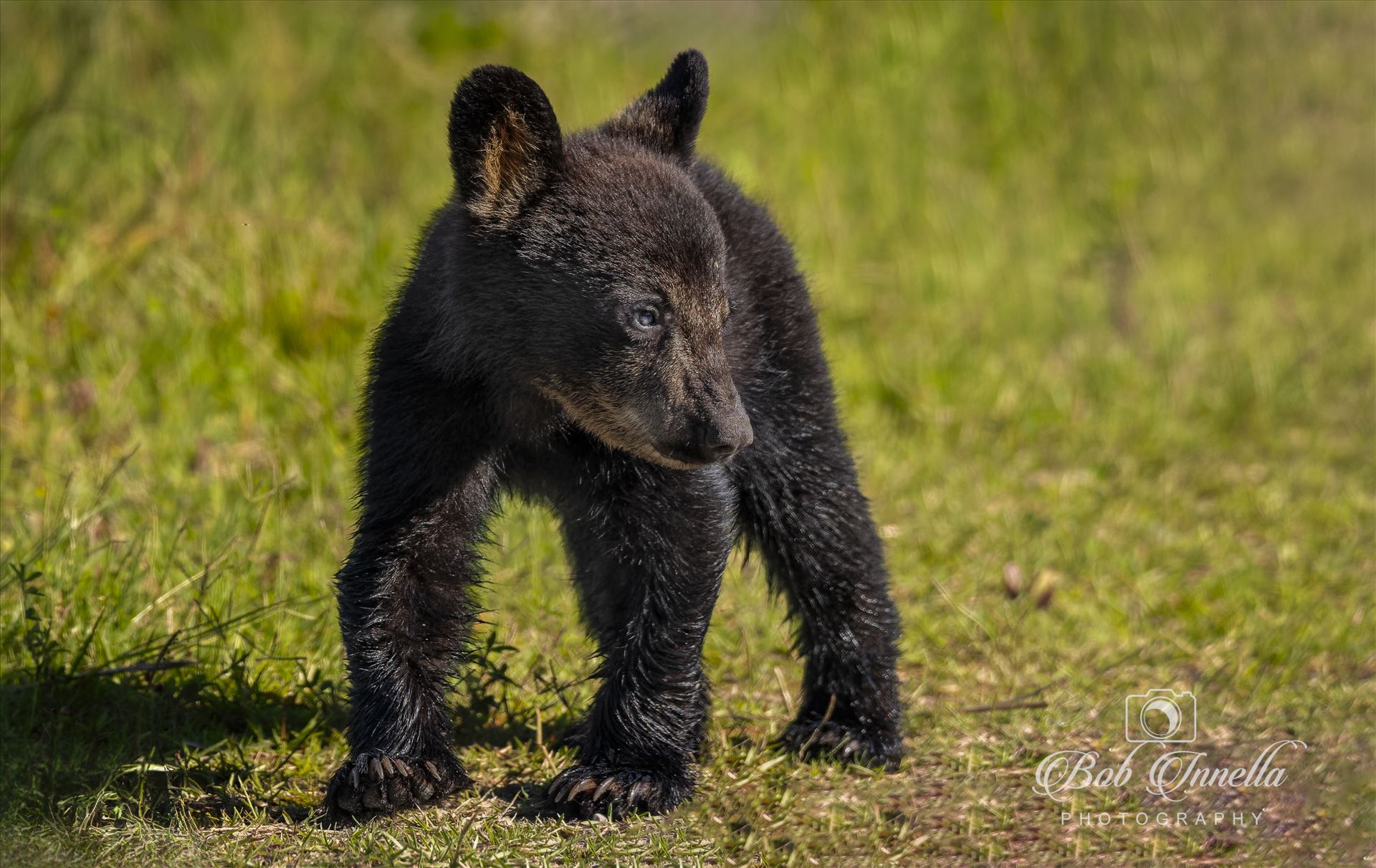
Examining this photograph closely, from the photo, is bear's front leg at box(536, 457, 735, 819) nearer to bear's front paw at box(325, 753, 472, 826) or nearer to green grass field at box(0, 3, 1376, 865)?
green grass field at box(0, 3, 1376, 865)

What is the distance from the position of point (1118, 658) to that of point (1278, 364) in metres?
3.14

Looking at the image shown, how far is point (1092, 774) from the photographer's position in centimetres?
391

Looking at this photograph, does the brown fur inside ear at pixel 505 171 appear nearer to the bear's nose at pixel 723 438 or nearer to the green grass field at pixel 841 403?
the bear's nose at pixel 723 438

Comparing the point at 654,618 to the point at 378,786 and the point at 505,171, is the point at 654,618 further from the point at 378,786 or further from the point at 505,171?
the point at 505,171

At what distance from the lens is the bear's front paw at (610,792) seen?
354 centimetres

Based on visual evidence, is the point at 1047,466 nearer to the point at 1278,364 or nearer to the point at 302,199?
the point at 1278,364

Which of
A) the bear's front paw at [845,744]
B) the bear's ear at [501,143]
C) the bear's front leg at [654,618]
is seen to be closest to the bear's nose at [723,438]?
the bear's front leg at [654,618]

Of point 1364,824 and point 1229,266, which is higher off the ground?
point 1229,266

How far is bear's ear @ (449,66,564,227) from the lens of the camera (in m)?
3.46

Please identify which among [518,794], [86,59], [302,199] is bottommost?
[518,794]

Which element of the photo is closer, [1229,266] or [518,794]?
[518,794]

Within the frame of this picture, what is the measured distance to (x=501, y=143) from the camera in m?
3.54

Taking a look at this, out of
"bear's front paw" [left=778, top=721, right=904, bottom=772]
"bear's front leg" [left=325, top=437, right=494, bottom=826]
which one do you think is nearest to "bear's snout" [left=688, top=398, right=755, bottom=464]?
"bear's front leg" [left=325, top=437, right=494, bottom=826]

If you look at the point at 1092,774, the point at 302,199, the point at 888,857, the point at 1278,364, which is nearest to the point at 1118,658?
the point at 1092,774
